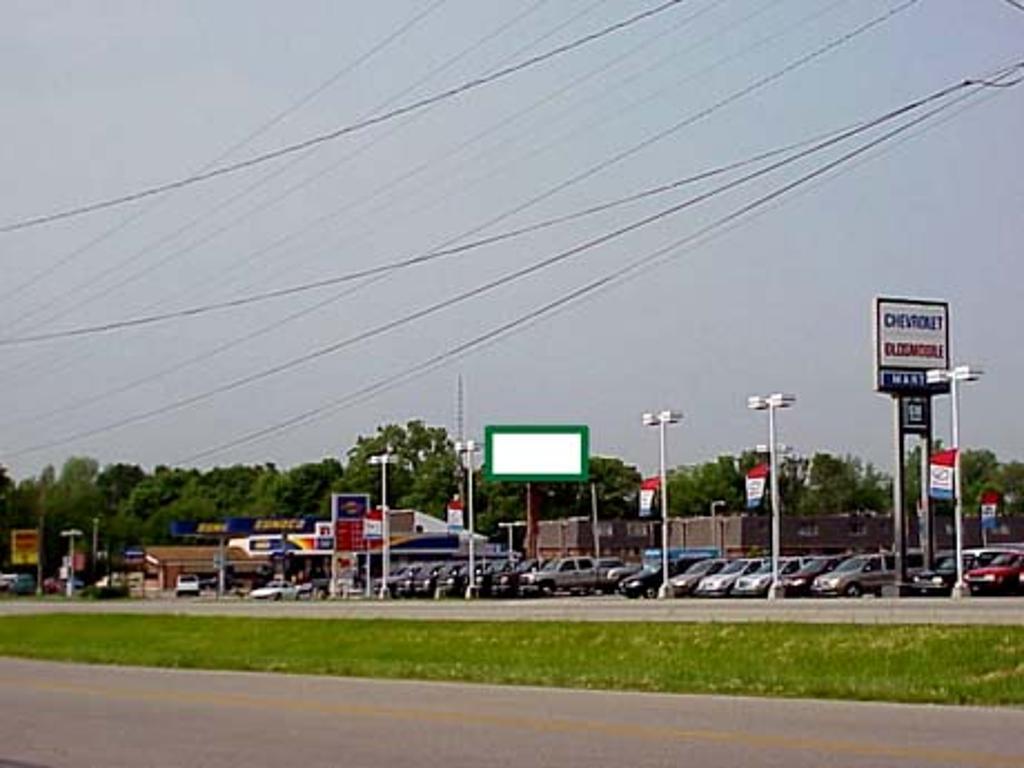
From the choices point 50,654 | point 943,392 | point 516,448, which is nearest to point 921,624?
point 50,654

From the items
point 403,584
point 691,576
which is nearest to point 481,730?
point 691,576

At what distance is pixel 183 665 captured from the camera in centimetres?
3891

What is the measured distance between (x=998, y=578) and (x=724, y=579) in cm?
1359

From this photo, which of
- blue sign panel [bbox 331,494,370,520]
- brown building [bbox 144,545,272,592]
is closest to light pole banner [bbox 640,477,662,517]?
blue sign panel [bbox 331,494,370,520]

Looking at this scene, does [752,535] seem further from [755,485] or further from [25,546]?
[755,485]

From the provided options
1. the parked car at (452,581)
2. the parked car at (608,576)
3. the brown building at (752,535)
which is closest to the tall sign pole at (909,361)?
the parked car at (608,576)

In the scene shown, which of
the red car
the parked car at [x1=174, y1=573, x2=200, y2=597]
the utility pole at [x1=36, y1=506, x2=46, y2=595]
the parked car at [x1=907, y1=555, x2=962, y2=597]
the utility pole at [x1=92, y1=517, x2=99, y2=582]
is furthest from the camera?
the utility pole at [x1=92, y1=517, x2=99, y2=582]

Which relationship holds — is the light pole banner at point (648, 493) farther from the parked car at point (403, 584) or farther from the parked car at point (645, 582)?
the parked car at point (403, 584)

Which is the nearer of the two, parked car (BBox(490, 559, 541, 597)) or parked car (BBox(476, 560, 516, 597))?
parked car (BBox(476, 560, 516, 597))

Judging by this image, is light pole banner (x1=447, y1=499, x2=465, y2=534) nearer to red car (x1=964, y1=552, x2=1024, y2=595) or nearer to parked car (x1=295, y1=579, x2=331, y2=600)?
parked car (x1=295, y1=579, x2=331, y2=600)

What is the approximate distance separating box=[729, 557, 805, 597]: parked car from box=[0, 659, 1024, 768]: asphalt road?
39.6 m

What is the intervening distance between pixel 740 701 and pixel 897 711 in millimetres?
2642

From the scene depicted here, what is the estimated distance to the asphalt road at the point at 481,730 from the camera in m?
16.0

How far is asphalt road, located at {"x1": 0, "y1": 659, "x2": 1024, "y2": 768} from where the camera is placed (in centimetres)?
1602
